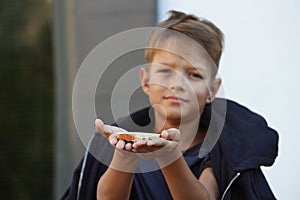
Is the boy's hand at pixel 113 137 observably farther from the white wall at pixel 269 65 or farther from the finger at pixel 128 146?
the white wall at pixel 269 65

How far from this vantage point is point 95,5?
1.96 metres

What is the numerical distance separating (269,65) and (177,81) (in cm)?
51

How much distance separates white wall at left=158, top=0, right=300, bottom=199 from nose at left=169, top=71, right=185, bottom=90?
0.49 metres

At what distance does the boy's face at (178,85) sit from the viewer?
1.21m

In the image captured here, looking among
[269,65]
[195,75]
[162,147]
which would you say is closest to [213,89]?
[195,75]

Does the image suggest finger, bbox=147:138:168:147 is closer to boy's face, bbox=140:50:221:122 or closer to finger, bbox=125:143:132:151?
finger, bbox=125:143:132:151

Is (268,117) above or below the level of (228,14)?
below

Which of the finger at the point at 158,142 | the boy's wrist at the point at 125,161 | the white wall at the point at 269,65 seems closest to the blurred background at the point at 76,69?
the white wall at the point at 269,65

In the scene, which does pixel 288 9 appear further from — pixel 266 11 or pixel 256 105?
pixel 256 105

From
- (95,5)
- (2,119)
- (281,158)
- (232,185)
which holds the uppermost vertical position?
(95,5)

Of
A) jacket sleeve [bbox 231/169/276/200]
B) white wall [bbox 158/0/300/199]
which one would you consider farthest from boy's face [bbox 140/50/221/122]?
white wall [bbox 158/0/300/199]

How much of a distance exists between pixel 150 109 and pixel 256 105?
434mm

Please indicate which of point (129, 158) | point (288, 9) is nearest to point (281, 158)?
point (288, 9)

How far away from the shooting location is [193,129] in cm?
126
